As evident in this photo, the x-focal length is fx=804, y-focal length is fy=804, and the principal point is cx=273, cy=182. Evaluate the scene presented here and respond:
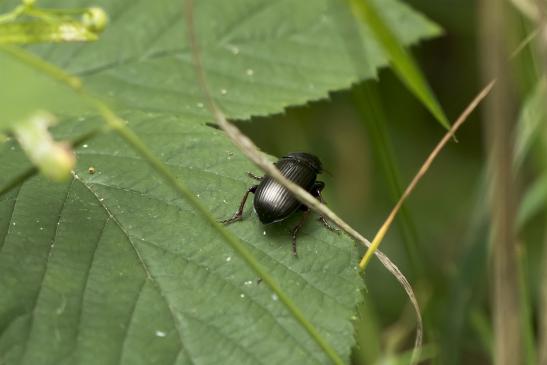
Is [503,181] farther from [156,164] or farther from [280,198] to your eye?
[280,198]

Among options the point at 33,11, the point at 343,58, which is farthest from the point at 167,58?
the point at 33,11

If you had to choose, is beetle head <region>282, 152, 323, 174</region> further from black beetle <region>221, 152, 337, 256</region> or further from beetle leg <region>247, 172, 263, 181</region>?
beetle leg <region>247, 172, 263, 181</region>

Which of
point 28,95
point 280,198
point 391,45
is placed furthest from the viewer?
point 280,198

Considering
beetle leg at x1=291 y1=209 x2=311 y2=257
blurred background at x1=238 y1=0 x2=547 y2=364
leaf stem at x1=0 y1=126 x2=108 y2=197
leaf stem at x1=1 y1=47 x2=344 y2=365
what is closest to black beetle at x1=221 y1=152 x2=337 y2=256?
beetle leg at x1=291 y1=209 x2=311 y2=257

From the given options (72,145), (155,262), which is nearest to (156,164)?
(72,145)

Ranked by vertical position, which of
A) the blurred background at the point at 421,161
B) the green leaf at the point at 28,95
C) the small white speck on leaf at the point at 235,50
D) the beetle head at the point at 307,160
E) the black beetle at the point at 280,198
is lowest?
the blurred background at the point at 421,161

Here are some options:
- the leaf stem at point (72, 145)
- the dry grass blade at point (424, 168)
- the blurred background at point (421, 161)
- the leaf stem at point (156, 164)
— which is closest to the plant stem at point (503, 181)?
the leaf stem at point (156, 164)

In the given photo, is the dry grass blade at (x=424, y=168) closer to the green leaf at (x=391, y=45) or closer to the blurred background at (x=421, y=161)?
the green leaf at (x=391, y=45)

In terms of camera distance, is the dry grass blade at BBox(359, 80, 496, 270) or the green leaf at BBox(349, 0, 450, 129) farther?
the dry grass blade at BBox(359, 80, 496, 270)
